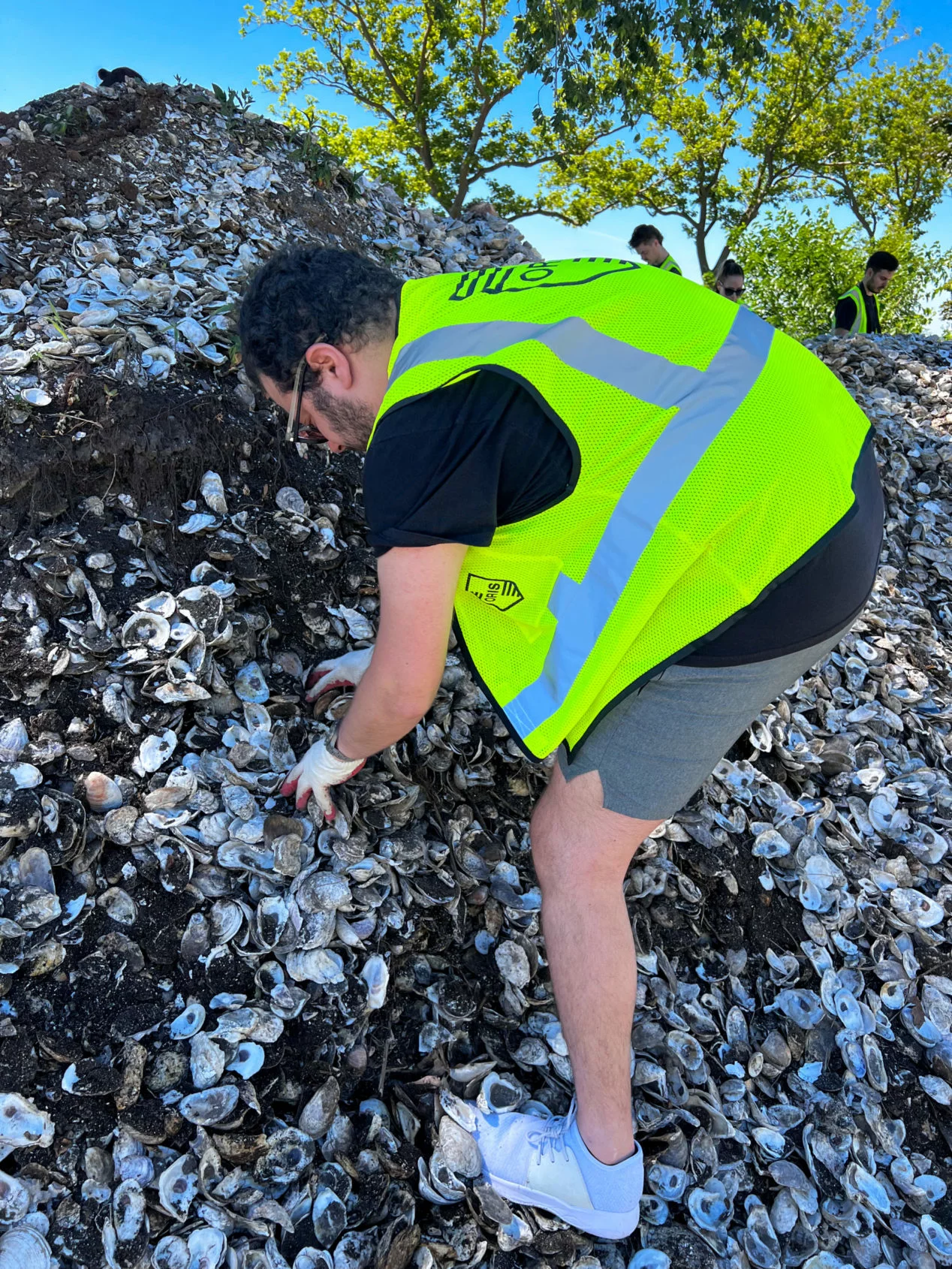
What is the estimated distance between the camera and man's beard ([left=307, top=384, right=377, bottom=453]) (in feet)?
5.51

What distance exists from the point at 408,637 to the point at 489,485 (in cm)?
34

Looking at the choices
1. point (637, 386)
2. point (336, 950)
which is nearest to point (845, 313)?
point (637, 386)

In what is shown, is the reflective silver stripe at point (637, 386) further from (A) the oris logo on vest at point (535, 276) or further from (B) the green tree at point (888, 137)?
(B) the green tree at point (888, 137)

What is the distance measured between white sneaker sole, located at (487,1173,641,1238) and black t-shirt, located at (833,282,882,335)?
8.84m

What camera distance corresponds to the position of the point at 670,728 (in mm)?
1625

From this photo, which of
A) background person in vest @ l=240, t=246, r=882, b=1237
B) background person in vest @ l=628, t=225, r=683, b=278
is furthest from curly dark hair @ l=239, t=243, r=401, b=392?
background person in vest @ l=628, t=225, r=683, b=278

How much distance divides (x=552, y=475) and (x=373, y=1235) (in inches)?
67.3

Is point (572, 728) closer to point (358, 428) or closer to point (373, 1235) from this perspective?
point (358, 428)

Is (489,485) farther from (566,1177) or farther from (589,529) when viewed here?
(566,1177)

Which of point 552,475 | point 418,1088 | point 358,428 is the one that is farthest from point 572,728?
point 418,1088

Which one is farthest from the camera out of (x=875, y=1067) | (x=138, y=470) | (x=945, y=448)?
(x=945, y=448)

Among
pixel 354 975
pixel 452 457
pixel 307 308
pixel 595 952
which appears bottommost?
pixel 354 975

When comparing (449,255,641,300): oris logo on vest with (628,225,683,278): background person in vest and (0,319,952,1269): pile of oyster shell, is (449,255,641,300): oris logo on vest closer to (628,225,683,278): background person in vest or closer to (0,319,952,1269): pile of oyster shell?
(0,319,952,1269): pile of oyster shell

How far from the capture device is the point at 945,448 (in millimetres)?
5945
